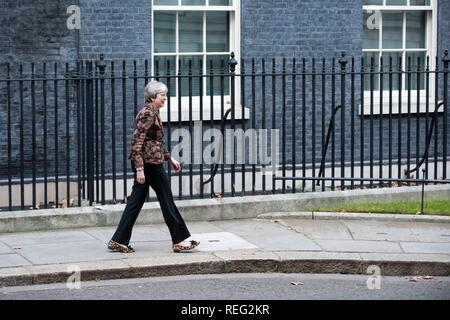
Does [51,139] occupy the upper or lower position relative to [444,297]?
upper

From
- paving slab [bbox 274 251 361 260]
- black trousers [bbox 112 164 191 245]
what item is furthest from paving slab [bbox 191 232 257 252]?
paving slab [bbox 274 251 361 260]

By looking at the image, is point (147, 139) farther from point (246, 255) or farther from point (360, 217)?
point (360, 217)

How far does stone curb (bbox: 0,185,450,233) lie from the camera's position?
468 inches

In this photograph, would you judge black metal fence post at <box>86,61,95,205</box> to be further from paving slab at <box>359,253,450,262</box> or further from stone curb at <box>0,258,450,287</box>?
paving slab at <box>359,253,450,262</box>

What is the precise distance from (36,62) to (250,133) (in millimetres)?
2885

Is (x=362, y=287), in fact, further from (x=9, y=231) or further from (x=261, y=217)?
(x=9, y=231)

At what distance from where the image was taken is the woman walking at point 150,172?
34.8 ft

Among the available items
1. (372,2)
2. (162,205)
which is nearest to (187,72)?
(372,2)

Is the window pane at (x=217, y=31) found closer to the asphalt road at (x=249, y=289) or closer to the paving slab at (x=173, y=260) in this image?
the paving slab at (x=173, y=260)

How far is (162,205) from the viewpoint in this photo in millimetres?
10828

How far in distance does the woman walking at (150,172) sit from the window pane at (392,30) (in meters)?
6.33

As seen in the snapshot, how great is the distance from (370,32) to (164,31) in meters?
3.21

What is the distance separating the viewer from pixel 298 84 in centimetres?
1547

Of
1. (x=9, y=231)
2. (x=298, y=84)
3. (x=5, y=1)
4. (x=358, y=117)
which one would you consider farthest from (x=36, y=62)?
A: (x=358, y=117)
